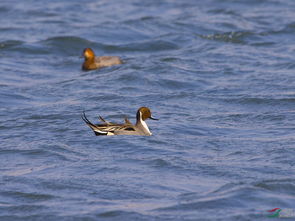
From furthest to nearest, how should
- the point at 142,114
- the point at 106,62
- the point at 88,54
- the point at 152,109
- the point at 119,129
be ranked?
the point at 88,54, the point at 106,62, the point at 152,109, the point at 142,114, the point at 119,129

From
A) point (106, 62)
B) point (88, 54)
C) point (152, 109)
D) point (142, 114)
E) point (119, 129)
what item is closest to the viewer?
point (119, 129)

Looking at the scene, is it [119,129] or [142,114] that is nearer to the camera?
[119,129]

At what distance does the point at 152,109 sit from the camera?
1280 centimetres

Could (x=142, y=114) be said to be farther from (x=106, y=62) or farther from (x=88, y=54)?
(x=88, y=54)

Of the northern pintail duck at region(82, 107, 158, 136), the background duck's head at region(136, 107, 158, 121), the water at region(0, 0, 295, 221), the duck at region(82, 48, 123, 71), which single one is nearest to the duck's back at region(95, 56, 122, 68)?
the duck at region(82, 48, 123, 71)

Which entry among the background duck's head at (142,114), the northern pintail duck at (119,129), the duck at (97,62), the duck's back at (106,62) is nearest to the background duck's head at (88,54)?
the duck at (97,62)

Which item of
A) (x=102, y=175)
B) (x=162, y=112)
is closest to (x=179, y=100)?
(x=162, y=112)

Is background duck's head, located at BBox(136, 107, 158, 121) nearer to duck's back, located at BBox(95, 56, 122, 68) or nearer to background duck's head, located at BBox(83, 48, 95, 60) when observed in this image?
duck's back, located at BBox(95, 56, 122, 68)

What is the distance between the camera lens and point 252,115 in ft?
40.4

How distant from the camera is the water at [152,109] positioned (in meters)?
8.24

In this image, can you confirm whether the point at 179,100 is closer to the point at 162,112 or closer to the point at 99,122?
the point at 162,112

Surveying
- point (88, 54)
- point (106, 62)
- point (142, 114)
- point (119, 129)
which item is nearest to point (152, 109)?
point (142, 114)

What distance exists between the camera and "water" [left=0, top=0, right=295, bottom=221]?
8.24 m

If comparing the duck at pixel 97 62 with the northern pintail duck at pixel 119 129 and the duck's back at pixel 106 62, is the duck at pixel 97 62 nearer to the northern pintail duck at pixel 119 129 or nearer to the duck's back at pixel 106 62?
the duck's back at pixel 106 62
